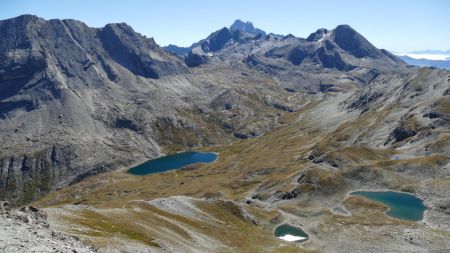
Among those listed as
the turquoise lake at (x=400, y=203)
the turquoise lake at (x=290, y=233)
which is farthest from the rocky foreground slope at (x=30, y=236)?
the turquoise lake at (x=400, y=203)

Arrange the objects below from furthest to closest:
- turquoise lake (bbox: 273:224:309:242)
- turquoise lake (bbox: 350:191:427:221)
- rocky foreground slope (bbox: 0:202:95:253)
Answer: turquoise lake (bbox: 350:191:427:221) < turquoise lake (bbox: 273:224:309:242) < rocky foreground slope (bbox: 0:202:95:253)

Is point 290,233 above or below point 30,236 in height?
below

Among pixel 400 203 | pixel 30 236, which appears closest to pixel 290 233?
pixel 400 203

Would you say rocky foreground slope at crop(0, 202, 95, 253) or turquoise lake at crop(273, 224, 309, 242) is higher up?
rocky foreground slope at crop(0, 202, 95, 253)

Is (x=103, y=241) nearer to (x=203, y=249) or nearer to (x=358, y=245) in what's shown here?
(x=203, y=249)

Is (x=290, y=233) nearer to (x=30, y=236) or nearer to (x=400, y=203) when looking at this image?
(x=400, y=203)

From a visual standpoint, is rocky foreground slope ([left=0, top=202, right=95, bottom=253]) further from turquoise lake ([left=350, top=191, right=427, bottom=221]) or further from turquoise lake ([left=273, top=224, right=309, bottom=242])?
turquoise lake ([left=350, top=191, right=427, bottom=221])

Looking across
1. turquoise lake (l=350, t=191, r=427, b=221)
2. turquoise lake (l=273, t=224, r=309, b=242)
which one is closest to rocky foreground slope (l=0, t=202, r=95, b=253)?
turquoise lake (l=273, t=224, r=309, b=242)
